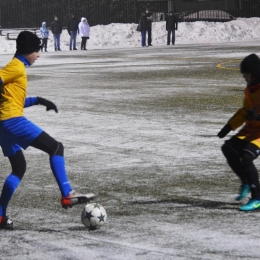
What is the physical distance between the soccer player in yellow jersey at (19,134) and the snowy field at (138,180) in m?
0.30

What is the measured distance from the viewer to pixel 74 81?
80.9 feet

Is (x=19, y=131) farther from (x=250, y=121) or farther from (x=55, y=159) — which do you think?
(x=250, y=121)

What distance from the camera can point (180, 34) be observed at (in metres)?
55.2

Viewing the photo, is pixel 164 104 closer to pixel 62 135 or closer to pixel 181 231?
pixel 62 135

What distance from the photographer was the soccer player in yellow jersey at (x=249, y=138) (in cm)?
787

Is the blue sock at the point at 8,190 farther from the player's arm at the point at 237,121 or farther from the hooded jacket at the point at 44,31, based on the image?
the hooded jacket at the point at 44,31

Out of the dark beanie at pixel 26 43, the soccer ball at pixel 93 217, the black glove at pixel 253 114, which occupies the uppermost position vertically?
the dark beanie at pixel 26 43

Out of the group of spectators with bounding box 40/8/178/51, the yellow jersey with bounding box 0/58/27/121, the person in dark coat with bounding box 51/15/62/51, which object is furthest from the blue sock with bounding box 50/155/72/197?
the person in dark coat with bounding box 51/15/62/51

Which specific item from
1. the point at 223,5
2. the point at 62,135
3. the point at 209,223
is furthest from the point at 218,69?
the point at 223,5

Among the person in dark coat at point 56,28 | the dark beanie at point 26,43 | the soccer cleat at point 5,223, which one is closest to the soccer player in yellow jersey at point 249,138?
the dark beanie at point 26,43

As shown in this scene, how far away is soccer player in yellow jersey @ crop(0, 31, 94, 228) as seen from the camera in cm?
736

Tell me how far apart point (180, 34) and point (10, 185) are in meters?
48.4

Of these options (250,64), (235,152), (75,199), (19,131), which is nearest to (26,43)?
(19,131)

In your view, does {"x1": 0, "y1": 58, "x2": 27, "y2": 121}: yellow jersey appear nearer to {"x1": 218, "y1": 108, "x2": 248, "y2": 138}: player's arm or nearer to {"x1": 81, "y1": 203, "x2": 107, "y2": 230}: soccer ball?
{"x1": 81, "y1": 203, "x2": 107, "y2": 230}: soccer ball
